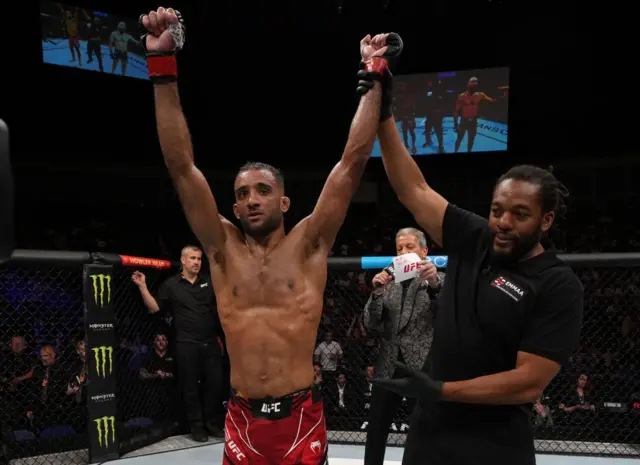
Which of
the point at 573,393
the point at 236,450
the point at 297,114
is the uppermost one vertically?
the point at 297,114

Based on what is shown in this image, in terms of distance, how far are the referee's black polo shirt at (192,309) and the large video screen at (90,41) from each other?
Result: 6979 millimetres

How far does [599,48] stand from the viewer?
10.2m

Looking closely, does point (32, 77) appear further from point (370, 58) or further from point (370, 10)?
point (370, 58)

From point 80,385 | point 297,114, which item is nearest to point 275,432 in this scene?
point 80,385

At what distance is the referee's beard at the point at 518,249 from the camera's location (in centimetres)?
135

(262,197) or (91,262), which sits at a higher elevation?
(262,197)

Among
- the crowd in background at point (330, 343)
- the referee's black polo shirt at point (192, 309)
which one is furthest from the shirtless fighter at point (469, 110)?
the referee's black polo shirt at point (192, 309)

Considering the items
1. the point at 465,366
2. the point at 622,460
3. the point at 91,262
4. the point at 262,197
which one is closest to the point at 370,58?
the point at 262,197

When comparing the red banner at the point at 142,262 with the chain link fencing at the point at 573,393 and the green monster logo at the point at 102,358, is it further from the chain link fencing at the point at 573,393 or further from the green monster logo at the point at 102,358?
the chain link fencing at the point at 573,393

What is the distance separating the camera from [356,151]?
1.86 meters

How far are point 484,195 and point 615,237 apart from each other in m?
2.34

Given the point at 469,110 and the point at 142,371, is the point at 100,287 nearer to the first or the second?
the point at 142,371

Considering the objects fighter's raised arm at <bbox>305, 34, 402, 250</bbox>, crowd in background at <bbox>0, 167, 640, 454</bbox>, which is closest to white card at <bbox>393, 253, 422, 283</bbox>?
fighter's raised arm at <bbox>305, 34, 402, 250</bbox>

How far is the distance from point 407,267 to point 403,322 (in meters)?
0.38
